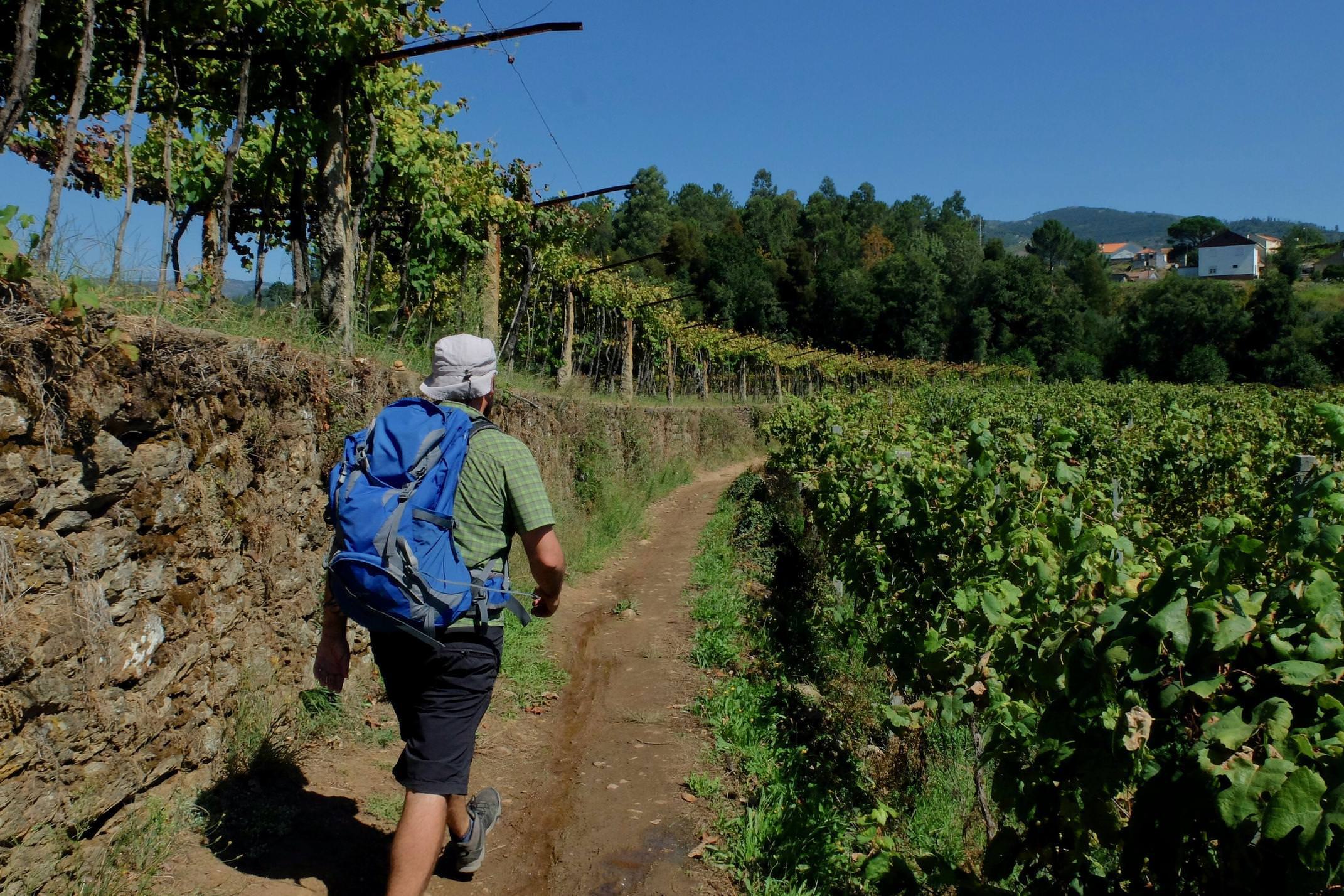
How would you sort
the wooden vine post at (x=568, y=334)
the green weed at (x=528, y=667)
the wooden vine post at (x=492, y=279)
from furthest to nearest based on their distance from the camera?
the wooden vine post at (x=568, y=334)
the wooden vine post at (x=492, y=279)
the green weed at (x=528, y=667)

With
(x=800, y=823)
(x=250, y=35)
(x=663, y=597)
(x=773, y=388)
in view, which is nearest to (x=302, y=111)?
(x=250, y=35)

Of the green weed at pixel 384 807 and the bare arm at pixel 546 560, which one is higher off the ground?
the bare arm at pixel 546 560

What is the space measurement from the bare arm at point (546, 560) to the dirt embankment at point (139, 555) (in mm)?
1458

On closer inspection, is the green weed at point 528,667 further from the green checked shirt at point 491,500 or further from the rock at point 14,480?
the rock at point 14,480

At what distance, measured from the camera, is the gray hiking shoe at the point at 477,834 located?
3117 mm

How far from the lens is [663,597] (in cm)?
814

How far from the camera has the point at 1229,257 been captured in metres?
118

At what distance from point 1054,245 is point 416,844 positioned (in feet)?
422

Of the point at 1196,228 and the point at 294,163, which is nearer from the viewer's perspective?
the point at 294,163

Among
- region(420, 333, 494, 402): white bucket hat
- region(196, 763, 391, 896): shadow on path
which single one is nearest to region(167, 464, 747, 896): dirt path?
region(196, 763, 391, 896): shadow on path

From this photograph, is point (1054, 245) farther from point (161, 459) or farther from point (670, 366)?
point (161, 459)

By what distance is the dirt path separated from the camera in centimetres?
310

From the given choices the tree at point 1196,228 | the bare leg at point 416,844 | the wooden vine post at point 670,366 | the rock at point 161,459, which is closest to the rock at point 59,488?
the rock at point 161,459

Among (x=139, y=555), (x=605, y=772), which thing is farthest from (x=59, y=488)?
(x=605, y=772)
